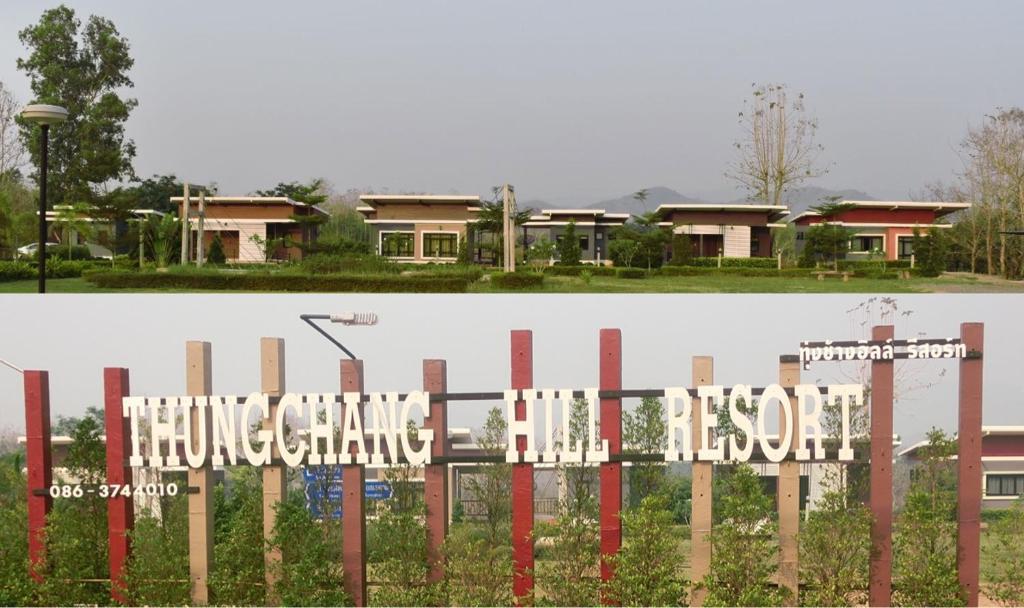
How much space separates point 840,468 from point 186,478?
20.3ft

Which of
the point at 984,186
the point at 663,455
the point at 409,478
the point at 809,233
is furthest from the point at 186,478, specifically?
the point at 984,186

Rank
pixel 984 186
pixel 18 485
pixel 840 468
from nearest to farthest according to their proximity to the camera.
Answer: pixel 840 468 → pixel 18 485 → pixel 984 186

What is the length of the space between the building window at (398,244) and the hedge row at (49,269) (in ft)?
15.8

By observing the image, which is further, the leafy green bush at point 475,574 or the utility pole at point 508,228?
the utility pole at point 508,228

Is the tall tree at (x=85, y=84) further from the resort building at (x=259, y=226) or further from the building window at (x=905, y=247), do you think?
the building window at (x=905, y=247)

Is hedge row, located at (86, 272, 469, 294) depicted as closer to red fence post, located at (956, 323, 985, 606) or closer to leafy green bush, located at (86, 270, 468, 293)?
leafy green bush, located at (86, 270, 468, 293)

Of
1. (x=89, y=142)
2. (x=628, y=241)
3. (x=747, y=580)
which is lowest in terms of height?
(x=747, y=580)

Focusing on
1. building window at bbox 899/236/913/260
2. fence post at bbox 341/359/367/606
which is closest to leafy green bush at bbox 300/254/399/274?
fence post at bbox 341/359/367/606

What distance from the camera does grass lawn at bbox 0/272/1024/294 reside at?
16.2 metres

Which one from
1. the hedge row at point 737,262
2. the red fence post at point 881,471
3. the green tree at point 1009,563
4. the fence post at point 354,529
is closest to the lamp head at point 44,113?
the fence post at point 354,529

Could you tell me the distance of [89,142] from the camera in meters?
16.6

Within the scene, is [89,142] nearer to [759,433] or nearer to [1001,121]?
[759,433]

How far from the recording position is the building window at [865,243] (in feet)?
62.8

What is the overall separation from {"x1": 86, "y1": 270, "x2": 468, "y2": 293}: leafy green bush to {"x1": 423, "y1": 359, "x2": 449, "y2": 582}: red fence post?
6.23 metres
